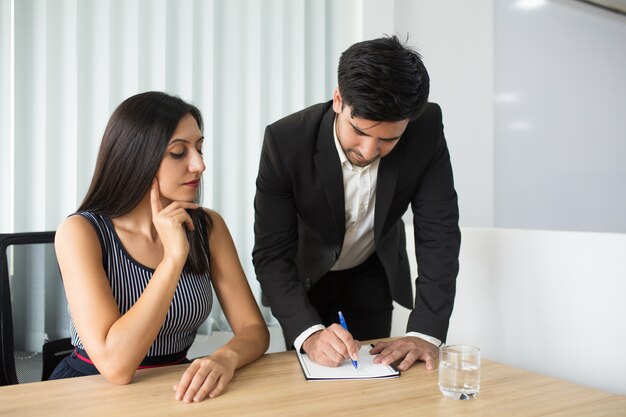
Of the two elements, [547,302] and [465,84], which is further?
[465,84]

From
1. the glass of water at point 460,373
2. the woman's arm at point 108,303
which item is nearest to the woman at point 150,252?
the woman's arm at point 108,303

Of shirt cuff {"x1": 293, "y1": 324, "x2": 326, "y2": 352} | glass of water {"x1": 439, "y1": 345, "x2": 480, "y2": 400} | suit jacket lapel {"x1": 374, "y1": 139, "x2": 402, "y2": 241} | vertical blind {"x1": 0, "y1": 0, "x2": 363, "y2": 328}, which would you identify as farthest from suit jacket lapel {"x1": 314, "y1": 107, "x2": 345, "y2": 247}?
vertical blind {"x1": 0, "y1": 0, "x2": 363, "y2": 328}

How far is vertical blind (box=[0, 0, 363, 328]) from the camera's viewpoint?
223 cm

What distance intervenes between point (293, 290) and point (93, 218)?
1.79 feet

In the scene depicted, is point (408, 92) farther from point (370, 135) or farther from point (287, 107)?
point (287, 107)

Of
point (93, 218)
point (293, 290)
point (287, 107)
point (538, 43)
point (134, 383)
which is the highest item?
point (538, 43)

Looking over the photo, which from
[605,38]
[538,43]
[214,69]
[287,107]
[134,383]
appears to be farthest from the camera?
[605,38]

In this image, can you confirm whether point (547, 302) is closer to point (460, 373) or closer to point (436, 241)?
point (436, 241)

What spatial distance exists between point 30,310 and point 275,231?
28.0 inches

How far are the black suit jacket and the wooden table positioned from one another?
319 millimetres

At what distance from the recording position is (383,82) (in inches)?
49.1

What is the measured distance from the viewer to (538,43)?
3.46 meters

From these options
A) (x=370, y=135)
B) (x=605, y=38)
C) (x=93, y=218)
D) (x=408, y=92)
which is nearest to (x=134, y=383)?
(x=93, y=218)

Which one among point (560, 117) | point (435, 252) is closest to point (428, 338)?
point (435, 252)
